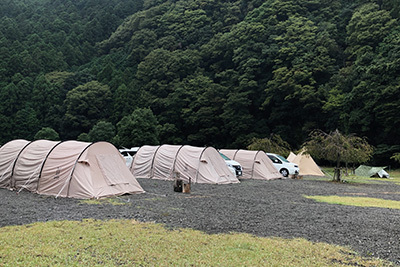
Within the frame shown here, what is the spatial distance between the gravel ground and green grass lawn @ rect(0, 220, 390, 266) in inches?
25.2

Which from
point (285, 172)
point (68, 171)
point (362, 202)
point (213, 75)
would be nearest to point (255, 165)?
point (285, 172)

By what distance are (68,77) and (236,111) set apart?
30.4m

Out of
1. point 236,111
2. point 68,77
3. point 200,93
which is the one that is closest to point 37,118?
point 68,77

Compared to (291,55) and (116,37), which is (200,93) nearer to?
(291,55)

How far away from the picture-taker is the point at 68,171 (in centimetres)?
1155

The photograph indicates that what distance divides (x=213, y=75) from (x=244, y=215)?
1869 inches

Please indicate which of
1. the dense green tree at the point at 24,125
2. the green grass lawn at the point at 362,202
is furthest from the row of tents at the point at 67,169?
the dense green tree at the point at 24,125

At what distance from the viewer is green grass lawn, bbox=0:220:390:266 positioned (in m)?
5.26

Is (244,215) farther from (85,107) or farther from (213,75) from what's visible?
(85,107)

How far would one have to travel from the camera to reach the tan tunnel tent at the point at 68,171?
37.3 ft

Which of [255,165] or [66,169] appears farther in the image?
[255,165]

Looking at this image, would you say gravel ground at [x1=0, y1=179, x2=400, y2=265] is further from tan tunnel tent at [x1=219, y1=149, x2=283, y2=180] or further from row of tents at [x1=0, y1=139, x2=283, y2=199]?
tan tunnel tent at [x1=219, y1=149, x2=283, y2=180]

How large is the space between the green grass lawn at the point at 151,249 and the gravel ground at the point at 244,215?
0.64 m

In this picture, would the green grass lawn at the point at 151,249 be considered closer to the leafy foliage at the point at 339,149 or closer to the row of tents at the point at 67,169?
the row of tents at the point at 67,169
